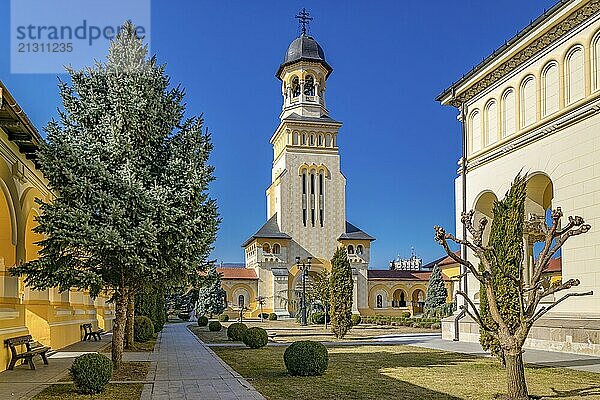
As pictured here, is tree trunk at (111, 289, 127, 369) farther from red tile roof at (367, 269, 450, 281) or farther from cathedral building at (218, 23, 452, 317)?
red tile roof at (367, 269, 450, 281)

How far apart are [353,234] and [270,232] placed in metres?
8.83

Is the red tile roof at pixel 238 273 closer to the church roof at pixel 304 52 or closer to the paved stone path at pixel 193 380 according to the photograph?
the church roof at pixel 304 52

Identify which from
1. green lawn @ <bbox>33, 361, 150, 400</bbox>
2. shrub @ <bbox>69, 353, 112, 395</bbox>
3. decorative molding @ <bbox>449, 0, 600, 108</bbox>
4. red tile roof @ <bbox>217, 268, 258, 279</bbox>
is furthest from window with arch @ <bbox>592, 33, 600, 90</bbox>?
red tile roof @ <bbox>217, 268, 258, 279</bbox>

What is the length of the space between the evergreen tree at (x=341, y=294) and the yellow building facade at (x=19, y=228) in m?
11.6

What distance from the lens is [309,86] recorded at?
6925 cm

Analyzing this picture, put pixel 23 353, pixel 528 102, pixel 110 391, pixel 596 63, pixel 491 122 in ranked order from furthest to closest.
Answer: pixel 491 122 < pixel 528 102 < pixel 596 63 < pixel 23 353 < pixel 110 391

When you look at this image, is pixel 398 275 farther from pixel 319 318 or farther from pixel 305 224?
pixel 319 318

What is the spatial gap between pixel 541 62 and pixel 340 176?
47333mm

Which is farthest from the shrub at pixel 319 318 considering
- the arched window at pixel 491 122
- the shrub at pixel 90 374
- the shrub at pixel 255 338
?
the shrub at pixel 90 374

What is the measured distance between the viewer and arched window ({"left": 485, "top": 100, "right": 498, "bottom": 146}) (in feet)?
80.7

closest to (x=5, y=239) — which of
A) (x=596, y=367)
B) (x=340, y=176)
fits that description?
(x=596, y=367)

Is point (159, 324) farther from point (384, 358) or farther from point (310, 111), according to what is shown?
point (310, 111)

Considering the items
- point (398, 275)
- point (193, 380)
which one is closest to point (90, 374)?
point (193, 380)

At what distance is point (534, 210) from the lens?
2364 centimetres
